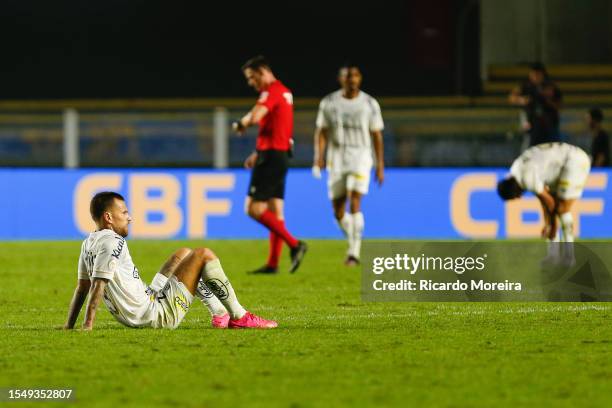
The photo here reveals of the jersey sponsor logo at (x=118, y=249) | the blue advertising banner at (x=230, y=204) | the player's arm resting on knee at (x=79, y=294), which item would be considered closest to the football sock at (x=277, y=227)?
the player's arm resting on knee at (x=79, y=294)

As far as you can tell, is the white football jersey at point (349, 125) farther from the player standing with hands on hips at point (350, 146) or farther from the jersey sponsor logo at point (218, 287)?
the jersey sponsor logo at point (218, 287)

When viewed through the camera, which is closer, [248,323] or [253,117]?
[248,323]

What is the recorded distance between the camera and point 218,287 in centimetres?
693

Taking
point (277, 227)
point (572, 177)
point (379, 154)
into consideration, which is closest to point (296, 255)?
point (277, 227)

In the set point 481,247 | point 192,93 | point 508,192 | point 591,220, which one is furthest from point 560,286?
point 192,93

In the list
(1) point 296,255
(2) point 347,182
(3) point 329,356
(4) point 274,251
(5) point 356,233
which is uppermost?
(2) point 347,182

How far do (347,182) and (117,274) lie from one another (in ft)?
20.3

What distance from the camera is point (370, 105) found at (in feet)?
41.0

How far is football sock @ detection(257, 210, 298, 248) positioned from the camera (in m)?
11.4

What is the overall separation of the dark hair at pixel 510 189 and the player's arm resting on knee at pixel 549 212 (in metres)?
0.20

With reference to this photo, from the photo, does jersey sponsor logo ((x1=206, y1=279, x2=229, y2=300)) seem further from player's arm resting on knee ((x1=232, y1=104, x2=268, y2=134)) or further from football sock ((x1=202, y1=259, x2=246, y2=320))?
player's arm resting on knee ((x1=232, y1=104, x2=268, y2=134))

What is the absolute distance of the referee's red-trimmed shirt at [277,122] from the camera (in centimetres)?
1148

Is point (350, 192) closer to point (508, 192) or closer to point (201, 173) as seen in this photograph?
point (508, 192)

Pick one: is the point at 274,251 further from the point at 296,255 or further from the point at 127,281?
the point at 127,281
